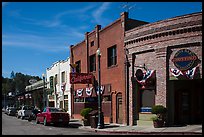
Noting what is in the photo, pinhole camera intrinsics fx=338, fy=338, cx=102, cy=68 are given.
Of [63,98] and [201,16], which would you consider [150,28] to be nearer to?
[201,16]

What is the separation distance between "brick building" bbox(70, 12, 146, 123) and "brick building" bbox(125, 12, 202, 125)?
4.46 feet

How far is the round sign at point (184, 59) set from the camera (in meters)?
21.4

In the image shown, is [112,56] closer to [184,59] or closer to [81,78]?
[81,78]

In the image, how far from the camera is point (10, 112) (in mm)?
56281

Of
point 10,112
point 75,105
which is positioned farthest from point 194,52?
point 10,112

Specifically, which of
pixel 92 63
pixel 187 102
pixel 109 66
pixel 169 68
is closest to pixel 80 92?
pixel 92 63

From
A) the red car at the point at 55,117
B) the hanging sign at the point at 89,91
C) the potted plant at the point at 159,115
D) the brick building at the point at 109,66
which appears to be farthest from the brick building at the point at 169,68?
the hanging sign at the point at 89,91

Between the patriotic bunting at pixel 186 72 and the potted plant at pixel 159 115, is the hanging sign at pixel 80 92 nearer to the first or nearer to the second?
the potted plant at pixel 159 115

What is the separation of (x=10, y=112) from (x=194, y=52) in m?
41.6

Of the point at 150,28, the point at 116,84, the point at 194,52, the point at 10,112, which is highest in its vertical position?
the point at 150,28

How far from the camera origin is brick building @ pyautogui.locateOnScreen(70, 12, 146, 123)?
27125 millimetres

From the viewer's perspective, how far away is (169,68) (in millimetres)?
22703

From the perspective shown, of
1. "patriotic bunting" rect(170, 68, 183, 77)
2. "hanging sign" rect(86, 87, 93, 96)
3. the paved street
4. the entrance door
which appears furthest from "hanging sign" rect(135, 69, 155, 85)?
"hanging sign" rect(86, 87, 93, 96)

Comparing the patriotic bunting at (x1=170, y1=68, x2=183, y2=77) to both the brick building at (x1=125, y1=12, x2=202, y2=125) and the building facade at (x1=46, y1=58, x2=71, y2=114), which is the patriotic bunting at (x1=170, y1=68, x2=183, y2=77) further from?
the building facade at (x1=46, y1=58, x2=71, y2=114)
